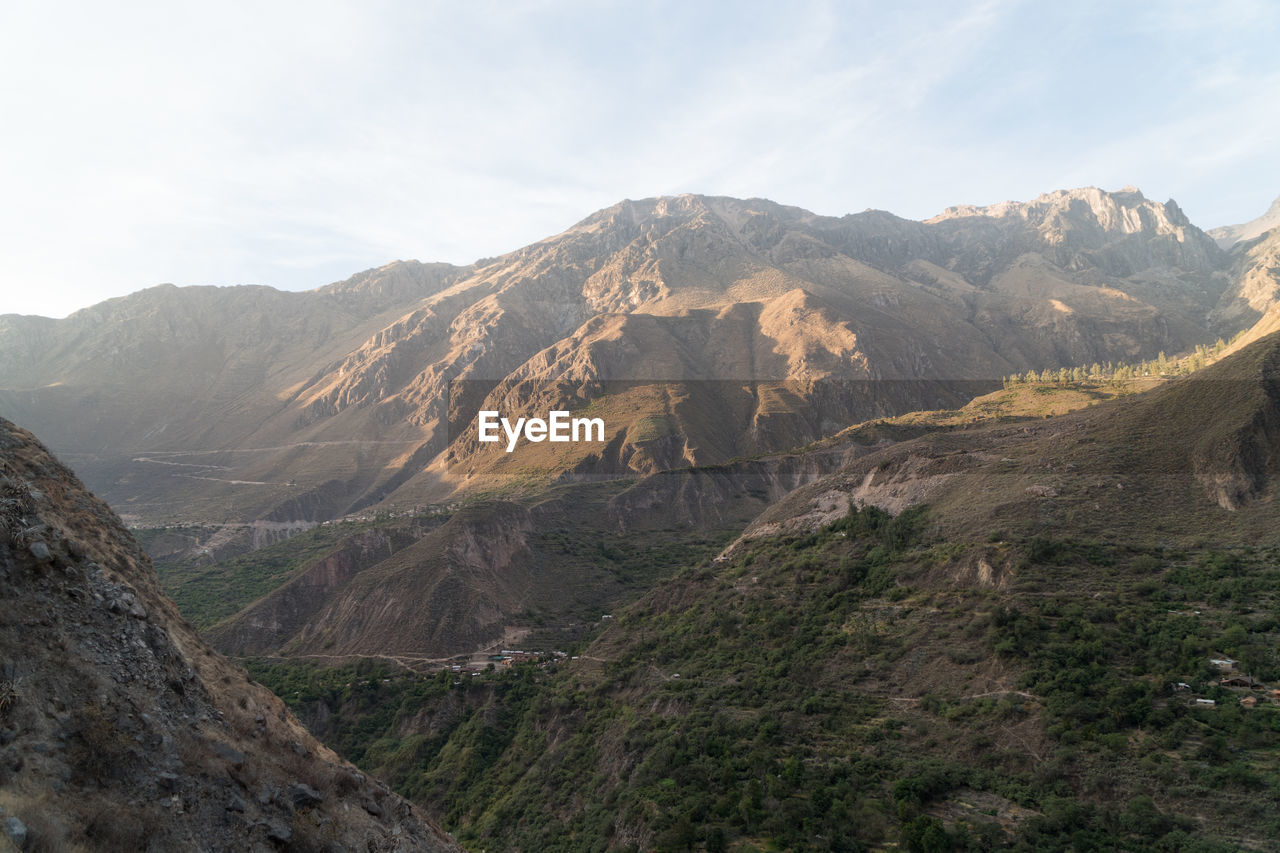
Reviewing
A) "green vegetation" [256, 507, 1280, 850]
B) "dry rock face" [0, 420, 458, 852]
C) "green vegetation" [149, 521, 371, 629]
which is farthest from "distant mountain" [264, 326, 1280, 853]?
"green vegetation" [149, 521, 371, 629]

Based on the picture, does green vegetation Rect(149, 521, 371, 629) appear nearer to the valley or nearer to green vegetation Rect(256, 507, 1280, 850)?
the valley

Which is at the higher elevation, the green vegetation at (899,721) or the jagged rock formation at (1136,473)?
the jagged rock formation at (1136,473)

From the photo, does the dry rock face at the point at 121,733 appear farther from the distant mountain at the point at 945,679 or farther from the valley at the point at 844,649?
the distant mountain at the point at 945,679

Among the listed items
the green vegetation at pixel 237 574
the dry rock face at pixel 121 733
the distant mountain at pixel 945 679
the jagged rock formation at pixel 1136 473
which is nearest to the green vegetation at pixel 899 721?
the distant mountain at pixel 945 679

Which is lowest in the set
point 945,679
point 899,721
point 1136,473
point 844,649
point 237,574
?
point 237,574

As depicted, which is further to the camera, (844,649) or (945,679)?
(844,649)

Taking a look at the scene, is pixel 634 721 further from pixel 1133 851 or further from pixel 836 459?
pixel 836 459

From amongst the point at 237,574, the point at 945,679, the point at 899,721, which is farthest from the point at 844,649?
the point at 237,574

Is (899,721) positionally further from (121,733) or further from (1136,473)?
(121,733)
